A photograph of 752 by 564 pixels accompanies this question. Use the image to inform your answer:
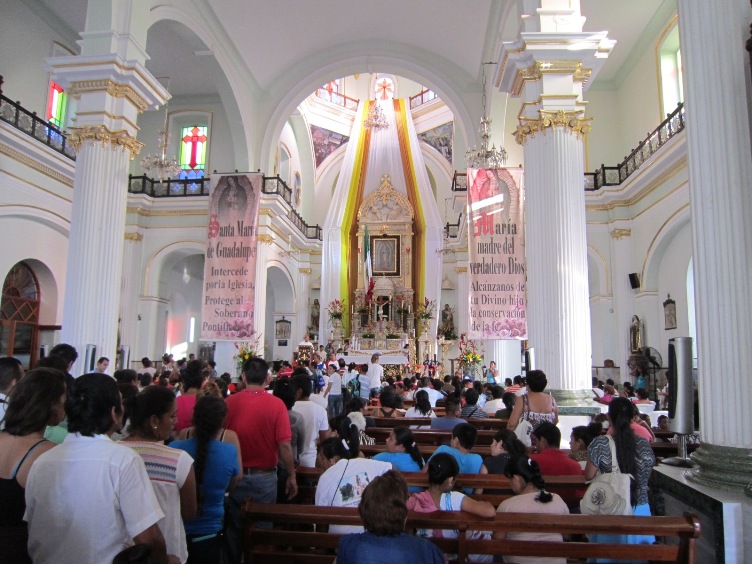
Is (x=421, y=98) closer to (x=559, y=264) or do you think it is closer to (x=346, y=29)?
(x=346, y=29)

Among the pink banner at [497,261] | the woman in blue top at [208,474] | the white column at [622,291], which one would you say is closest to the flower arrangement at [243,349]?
the pink banner at [497,261]

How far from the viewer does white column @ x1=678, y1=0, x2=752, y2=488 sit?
3271 mm

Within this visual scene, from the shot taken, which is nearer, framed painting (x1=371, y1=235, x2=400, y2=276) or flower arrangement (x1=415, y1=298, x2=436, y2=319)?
flower arrangement (x1=415, y1=298, x2=436, y2=319)

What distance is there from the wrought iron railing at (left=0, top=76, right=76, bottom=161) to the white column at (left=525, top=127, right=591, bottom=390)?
8.82 metres

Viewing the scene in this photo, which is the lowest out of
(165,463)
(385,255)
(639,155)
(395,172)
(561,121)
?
(165,463)

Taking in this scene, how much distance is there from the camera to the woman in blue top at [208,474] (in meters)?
2.88

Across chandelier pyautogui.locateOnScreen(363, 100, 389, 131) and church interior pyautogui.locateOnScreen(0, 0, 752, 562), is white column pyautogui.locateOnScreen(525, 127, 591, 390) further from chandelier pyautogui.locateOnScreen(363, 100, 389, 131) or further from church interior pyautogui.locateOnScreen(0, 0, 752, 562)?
chandelier pyautogui.locateOnScreen(363, 100, 389, 131)

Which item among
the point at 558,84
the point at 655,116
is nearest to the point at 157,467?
the point at 558,84

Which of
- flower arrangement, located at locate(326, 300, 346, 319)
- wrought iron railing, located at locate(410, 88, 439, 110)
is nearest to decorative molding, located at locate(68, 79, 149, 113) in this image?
flower arrangement, located at locate(326, 300, 346, 319)

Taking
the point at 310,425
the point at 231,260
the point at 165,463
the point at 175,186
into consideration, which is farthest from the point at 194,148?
the point at 165,463

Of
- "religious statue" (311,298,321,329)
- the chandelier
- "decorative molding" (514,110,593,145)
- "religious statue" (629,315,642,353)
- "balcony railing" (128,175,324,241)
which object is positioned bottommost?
"religious statue" (629,315,642,353)

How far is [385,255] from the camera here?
943 inches

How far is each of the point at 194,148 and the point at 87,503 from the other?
17.1 m

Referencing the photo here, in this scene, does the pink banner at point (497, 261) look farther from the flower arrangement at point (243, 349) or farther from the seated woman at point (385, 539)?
the seated woman at point (385, 539)
